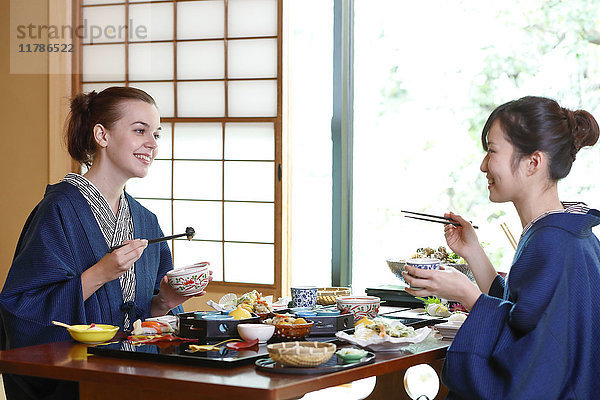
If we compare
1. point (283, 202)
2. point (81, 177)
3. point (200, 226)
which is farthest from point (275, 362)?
point (200, 226)

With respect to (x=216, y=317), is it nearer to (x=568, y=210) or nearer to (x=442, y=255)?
(x=568, y=210)

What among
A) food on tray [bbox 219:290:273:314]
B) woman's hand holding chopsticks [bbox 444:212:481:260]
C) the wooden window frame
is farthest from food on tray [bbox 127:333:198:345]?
the wooden window frame

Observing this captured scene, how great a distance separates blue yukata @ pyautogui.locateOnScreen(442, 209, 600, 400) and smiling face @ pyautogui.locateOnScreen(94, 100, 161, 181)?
144 cm

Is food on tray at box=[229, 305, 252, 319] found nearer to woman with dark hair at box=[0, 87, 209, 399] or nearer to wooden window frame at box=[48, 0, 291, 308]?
woman with dark hair at box=[0, 87, 209, 399]

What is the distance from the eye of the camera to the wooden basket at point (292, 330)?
2.17 meters

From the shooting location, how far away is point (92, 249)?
8.98ft

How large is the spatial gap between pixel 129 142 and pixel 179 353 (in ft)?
3.82

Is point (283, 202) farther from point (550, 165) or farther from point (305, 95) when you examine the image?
point (550, 165)

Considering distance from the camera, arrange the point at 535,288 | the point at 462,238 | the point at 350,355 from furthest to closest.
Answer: the point at 462,238
the point at 535,288
the point at 350,355

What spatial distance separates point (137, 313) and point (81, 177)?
54 centimetres

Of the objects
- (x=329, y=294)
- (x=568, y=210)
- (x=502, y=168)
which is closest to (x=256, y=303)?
(x=329, y=294)

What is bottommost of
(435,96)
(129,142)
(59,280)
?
(59,280)

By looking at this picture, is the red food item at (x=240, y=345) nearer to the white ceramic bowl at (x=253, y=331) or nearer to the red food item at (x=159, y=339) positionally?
the white ceramic bowl at (x=253, y=331)

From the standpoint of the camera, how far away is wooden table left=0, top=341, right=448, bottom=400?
168 cm
